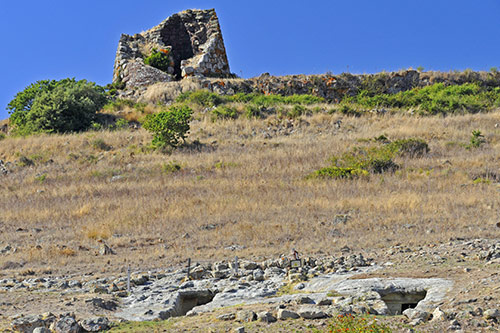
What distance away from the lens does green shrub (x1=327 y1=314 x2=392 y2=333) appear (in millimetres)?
4816

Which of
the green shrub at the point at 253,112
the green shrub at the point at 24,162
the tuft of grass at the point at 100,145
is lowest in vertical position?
the green shrub at the point at 24,162

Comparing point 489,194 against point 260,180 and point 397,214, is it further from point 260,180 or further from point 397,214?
point 260,180

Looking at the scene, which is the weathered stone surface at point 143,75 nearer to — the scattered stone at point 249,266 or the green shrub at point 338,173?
the green shrub at point 338,173

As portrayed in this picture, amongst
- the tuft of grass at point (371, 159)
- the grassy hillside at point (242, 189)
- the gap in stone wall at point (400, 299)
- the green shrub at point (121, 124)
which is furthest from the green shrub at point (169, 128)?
the gap in stone wall at point (400, 299)

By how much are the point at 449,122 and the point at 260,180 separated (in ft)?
38.7

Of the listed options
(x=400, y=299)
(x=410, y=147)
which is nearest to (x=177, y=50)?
(x=410, y=147)

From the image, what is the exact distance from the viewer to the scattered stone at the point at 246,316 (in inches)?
224

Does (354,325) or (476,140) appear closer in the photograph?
(354,325)

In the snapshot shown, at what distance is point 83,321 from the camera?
573 cm

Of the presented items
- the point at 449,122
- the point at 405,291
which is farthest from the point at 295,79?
the point at 405,291

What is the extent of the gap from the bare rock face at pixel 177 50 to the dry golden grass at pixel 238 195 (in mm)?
9462

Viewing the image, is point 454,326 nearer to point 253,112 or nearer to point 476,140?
point 476,140

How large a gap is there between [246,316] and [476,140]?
748 inches

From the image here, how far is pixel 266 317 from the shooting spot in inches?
221
